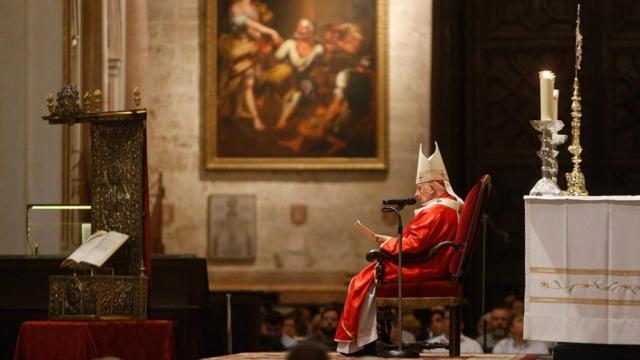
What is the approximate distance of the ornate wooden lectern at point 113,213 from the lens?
9.26 metres

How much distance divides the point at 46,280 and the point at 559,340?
4.13m

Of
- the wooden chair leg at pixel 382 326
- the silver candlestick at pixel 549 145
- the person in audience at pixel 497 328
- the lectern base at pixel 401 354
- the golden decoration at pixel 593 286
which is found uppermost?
the silver candlestick at pixel 549 145

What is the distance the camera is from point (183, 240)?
16875 mm

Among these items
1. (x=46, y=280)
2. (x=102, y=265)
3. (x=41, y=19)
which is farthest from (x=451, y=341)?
(x=41, y=19)

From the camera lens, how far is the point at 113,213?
31.2 feet

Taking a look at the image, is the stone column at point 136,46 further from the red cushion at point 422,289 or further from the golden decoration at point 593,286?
the golden decoration at point 593,286

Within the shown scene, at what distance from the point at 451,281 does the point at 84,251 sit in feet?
8.02

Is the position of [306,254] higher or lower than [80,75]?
lower

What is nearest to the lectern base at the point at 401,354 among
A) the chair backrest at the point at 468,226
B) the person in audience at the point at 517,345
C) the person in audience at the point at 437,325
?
the chair backrest at the point at 468,226

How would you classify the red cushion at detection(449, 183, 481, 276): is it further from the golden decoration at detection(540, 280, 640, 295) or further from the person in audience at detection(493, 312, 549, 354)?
the person in audience at detection(493, 312, 549, 354)

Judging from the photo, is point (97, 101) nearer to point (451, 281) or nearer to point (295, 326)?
point (451, 281)

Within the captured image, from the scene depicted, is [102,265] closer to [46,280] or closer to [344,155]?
[46,280]

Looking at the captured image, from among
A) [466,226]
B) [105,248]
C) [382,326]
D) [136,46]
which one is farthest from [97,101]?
[136,46]

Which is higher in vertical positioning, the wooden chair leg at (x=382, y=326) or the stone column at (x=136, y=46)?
the stone column at (x=136, y=46)
